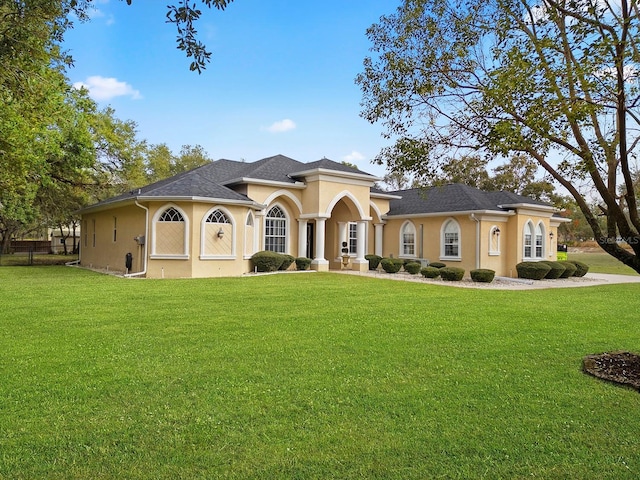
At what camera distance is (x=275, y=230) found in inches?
893

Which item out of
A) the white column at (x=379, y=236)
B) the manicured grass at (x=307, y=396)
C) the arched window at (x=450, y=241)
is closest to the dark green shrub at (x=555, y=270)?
the arched window at (x=450, y=241)

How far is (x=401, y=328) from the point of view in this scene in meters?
8.64

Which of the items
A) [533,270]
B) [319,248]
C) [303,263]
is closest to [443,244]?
[533,270]

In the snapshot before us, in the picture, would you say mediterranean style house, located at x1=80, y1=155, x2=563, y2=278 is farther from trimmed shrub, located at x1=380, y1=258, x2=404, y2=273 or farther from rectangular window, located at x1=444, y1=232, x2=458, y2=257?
trimmed shrub, located at x1=380, y1=258, x2=404, y2=273

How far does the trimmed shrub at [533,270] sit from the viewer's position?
843 inches

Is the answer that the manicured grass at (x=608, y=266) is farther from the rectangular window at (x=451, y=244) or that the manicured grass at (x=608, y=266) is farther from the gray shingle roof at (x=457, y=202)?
the rectangular window at (x=451, y=244)

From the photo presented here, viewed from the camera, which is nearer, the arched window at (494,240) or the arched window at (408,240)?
the arched window at (494,240)

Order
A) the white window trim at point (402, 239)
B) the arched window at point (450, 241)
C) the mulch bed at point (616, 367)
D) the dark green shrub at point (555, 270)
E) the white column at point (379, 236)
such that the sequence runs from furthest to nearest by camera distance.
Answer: the white column at point (379, 236)
the white window trim at point (402, 239)
the arched window at point (450, 241)
the dark green shrub at point (555, 270)
the mulch bed at point (616, 367)

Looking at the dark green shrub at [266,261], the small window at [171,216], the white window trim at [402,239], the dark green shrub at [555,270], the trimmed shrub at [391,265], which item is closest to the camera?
the small window at [171,216]

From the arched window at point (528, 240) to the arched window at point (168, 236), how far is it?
16.4 m

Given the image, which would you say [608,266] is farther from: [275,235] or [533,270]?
[275,235]

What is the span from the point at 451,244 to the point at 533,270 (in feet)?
13.1

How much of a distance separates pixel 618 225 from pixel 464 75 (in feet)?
9.67

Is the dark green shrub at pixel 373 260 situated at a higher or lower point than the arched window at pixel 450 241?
lower
